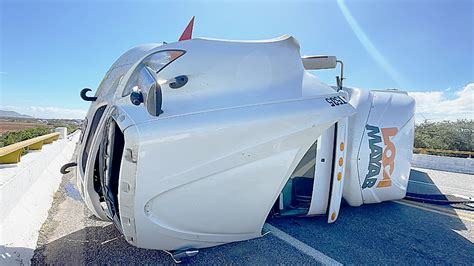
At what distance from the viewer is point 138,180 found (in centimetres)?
192

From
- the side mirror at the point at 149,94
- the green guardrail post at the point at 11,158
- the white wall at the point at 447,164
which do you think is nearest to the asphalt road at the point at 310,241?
the green guardrail post at the point at 11,158

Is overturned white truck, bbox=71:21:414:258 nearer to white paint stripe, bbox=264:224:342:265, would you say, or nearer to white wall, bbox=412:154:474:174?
white paint stripe, bbox=264:224:342:265

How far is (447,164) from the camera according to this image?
33.2 ft

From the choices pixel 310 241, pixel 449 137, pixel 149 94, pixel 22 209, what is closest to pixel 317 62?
pixel 310 241

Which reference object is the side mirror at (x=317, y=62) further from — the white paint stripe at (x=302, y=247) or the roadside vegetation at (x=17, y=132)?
the roadside vegetation at (x=17, y=132)

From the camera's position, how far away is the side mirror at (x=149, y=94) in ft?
6.04

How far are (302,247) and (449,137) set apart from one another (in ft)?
63.6

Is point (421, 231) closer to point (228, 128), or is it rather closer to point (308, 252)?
point (308, 252)

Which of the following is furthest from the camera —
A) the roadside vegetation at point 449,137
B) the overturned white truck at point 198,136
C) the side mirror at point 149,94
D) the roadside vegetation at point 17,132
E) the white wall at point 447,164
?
the roadside vegetation at point 449,137

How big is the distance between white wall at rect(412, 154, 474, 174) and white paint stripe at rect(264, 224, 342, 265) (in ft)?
32.4

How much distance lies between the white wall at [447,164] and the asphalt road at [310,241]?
284 inches

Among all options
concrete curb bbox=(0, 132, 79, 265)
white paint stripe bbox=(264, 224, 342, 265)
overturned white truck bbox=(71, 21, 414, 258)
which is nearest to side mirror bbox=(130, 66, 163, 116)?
overturned white truck bbox=(71, 21, 414, 258)

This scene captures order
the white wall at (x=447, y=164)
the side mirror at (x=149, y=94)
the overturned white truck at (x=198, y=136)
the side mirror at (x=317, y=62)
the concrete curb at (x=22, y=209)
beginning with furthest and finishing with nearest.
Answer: the white wall at (x=447, y=164), the side mirror at (x=317, y=62), the concrete curb at (x=22, y=209), the overturned white truck at (x=198, y=136), the side mirror at (x=149, y=94)

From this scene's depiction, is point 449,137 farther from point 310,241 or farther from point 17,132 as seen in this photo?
point 17,132
